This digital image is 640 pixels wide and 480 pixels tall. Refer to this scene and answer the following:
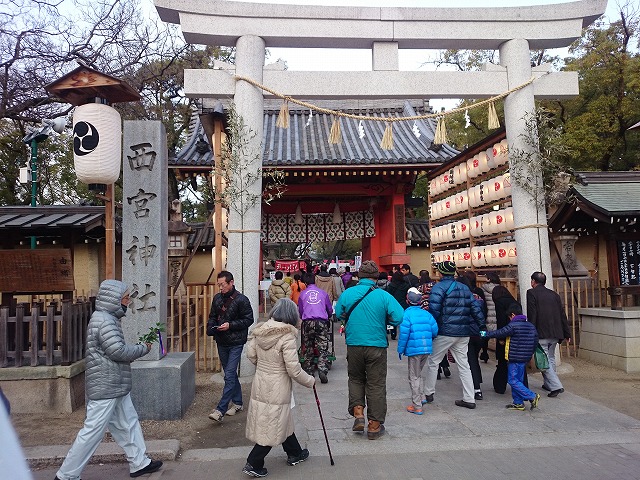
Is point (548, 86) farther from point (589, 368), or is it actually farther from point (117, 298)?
point (117, 298)

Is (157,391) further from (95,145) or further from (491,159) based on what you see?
(491,159)

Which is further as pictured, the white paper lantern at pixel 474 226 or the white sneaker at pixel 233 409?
the white paper lantern at pixel 474 226

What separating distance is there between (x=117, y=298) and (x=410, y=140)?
1315 centimetres

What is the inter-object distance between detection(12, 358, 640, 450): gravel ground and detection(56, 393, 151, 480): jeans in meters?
0.78

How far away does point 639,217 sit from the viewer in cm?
890

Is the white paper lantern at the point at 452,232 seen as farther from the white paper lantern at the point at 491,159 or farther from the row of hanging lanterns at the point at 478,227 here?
the white paper lantern at the point at 491,159

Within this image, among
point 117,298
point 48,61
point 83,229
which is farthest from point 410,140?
point 117,298

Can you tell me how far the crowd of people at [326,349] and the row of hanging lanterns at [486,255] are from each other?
1096 millimetres

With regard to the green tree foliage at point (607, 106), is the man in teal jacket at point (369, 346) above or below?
below

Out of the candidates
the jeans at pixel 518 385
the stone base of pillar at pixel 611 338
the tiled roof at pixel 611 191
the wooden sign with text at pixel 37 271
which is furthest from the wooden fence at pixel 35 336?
the tiled roof at pixel 611 191

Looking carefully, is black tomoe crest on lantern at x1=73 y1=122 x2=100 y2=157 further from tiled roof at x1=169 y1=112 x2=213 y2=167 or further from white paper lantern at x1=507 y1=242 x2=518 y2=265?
white paper lantern at x1=507 y1=242 x2=518 y2=265

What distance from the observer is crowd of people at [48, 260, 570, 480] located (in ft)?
13.1

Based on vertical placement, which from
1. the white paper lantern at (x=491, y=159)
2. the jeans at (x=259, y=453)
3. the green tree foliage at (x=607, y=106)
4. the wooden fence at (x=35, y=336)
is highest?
the green tree foliage at (x=607, y=106)

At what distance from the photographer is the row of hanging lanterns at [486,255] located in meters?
8.60
